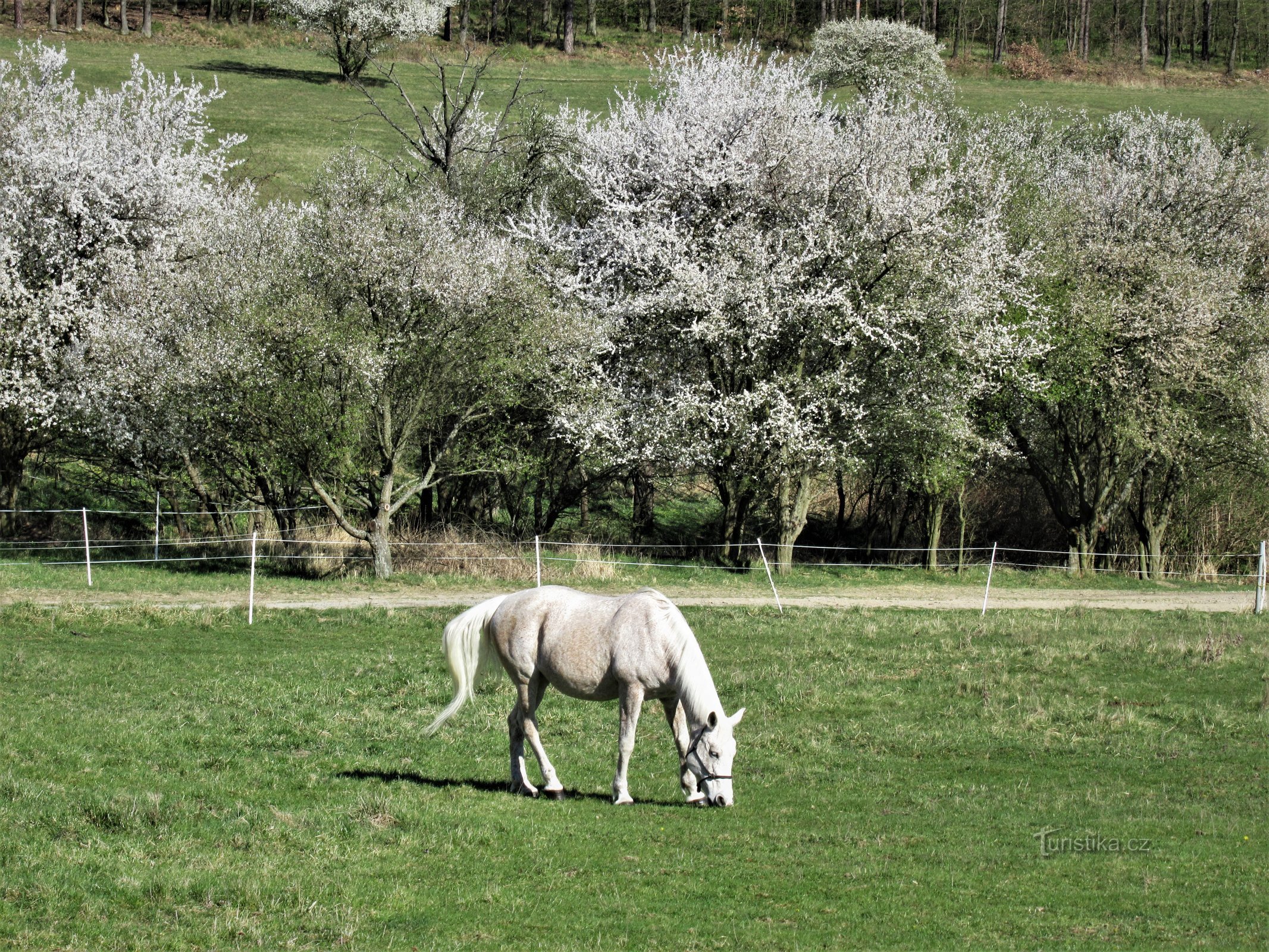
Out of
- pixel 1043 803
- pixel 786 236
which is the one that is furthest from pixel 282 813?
pixel 786 236

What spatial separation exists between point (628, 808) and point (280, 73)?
70.2 meters

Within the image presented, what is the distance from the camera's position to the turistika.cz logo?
31.4ft

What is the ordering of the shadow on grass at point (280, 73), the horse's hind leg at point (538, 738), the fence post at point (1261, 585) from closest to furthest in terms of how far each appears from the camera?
the horse's hind leg at point (538, 738) < the fence post at point (1261, 585) < the shadow on grass at point (280, 73)

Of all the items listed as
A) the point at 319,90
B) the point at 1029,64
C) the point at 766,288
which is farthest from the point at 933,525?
the point at 1029,64

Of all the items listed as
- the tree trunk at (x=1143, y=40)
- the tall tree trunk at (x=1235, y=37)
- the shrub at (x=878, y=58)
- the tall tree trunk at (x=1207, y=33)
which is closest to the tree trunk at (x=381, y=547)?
the shrub at (x=878, y=58)

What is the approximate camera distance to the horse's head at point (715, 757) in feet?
33.8

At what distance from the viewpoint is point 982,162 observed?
3653cm

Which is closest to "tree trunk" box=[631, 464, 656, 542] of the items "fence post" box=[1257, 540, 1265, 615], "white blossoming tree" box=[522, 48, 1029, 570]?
"white blossoming tree" box=[522, 48, 1029, 570]

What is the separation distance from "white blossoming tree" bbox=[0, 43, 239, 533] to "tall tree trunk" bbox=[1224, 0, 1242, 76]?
7727 cm

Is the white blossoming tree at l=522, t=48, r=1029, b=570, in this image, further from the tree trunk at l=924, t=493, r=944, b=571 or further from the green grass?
the green grass

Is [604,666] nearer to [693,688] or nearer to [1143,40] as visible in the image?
[693,688]

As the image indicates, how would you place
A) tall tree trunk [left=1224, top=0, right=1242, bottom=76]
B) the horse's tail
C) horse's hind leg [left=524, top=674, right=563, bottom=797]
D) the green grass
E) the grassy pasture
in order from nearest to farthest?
the green grass → horse's hind leg [left=524, top=674, right=563, bottom=797] → the horse's tail → the grassy pasture → tall tree trunk [left=1224, top=0, right=1242, bottom=76]

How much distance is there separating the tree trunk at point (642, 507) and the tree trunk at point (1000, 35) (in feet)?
214

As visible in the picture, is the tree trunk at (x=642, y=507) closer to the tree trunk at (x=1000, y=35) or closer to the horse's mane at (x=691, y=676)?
the horse's mane at (x=691, y=676)
